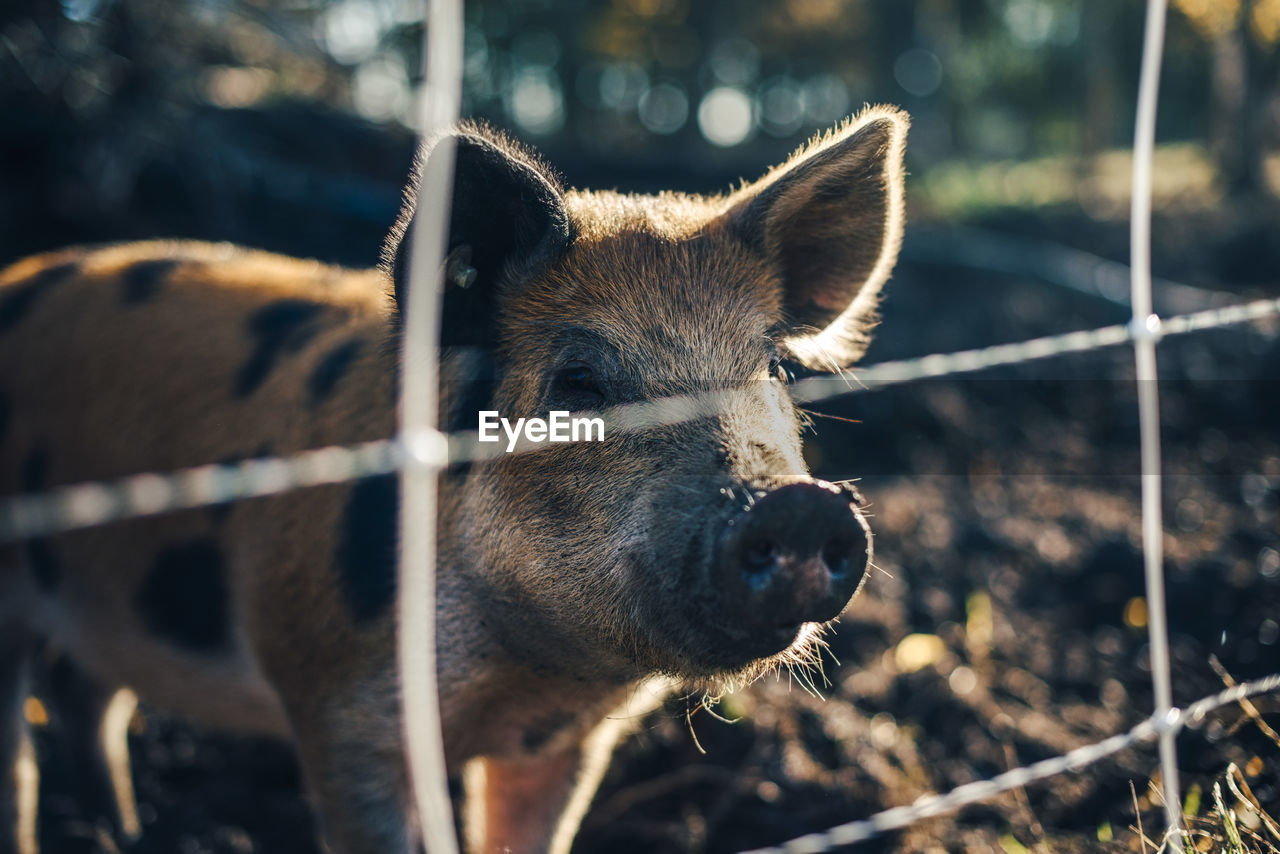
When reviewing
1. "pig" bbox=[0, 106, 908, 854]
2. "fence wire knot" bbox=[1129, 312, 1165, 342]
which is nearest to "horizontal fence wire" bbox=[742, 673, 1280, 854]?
"pig" bbox=[0, 106, 908, 854]

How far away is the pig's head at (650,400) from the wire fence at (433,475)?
95 millimetres

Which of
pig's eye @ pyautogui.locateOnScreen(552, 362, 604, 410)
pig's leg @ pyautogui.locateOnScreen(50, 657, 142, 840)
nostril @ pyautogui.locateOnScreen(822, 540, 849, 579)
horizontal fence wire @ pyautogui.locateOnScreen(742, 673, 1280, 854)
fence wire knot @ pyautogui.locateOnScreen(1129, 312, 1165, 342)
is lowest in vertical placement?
pig's leg @ pyautogui.locateOnScreen(50, 657, 142, 840)

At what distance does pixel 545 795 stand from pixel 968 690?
198cm

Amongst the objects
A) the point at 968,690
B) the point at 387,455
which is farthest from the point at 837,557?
the point at 968,690

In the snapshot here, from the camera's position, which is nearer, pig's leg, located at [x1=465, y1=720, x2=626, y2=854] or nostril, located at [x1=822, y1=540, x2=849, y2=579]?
nostril, located at [x1=822, y1=540, x2=849, y2=579]

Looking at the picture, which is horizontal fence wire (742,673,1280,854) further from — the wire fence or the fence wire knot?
the fence wire knot

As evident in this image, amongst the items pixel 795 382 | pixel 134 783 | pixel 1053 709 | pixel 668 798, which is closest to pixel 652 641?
pixel 795 382

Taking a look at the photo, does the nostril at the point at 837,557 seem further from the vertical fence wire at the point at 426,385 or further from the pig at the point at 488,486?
the vertical fence wire at the point at 426,385

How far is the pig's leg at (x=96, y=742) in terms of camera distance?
3.41 m

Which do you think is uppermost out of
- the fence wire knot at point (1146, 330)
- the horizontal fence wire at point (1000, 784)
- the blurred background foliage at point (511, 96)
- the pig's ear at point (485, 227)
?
the blurred background foliage at point (511, 96)

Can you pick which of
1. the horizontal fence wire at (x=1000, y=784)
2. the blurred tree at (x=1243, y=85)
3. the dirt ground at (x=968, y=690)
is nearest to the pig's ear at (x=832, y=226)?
the dirt ground at (x=968, y=690)

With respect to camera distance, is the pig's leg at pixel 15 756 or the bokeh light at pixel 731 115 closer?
the pig's leg at pixel 15 756

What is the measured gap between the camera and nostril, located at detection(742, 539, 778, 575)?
1.74 metres

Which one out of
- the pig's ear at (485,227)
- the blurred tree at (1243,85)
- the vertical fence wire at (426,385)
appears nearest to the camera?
the vertical fence wire at (426,385)
